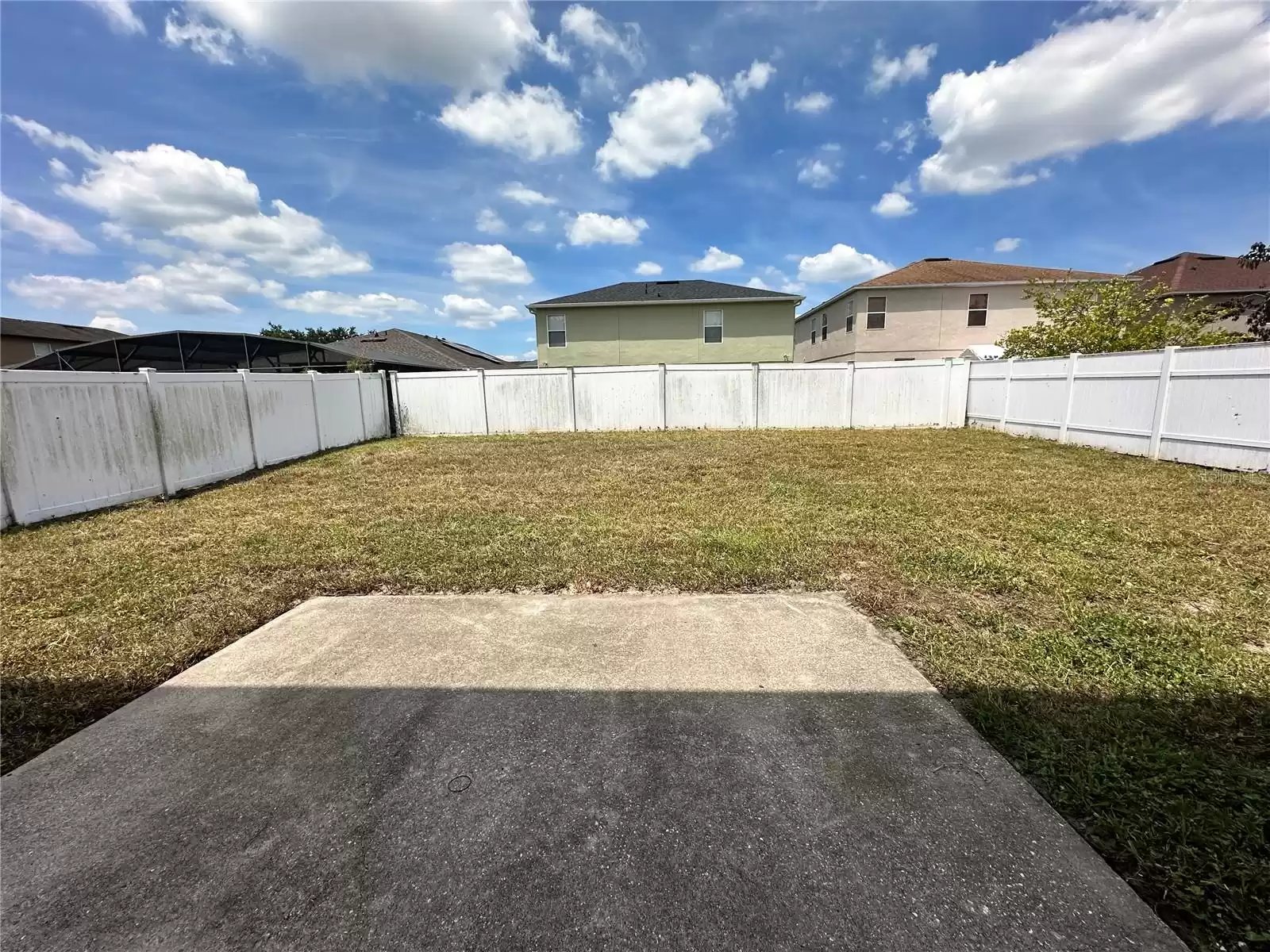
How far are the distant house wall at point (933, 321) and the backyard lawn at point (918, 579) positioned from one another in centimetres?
1385

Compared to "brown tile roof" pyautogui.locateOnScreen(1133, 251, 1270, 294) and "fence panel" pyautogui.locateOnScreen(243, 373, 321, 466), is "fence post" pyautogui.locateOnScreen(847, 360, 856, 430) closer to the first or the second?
"fence panel" pyautogui.locateOnScreen(243, 373, 321, 466)

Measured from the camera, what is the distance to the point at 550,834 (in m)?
1.77

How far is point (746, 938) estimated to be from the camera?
142 cm

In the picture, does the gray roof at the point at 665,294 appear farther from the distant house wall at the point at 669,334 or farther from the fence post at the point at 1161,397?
the fence post at the point at 1161,397

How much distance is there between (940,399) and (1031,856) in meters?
14.1

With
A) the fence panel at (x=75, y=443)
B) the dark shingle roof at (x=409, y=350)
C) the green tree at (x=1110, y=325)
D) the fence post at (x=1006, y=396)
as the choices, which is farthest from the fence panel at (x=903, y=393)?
the dark shingle roof at (x=409, y=350)

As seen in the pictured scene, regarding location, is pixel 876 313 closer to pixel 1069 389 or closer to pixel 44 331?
pixel 1069 389

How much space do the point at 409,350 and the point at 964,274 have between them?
81.9ft

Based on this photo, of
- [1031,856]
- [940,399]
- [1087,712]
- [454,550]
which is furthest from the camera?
[940,399]

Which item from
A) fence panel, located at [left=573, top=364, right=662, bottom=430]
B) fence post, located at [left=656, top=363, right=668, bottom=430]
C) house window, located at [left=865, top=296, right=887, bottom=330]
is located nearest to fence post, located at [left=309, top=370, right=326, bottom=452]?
fence panel, located at [left=573, top=364, right=662, bottom=430]

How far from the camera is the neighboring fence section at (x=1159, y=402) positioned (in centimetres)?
704

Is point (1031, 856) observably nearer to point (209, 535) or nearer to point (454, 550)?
point (454, 550)

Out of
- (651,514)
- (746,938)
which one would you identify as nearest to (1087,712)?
(746,938)

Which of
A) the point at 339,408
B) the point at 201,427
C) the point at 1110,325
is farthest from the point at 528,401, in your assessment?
the point at 1110,325
